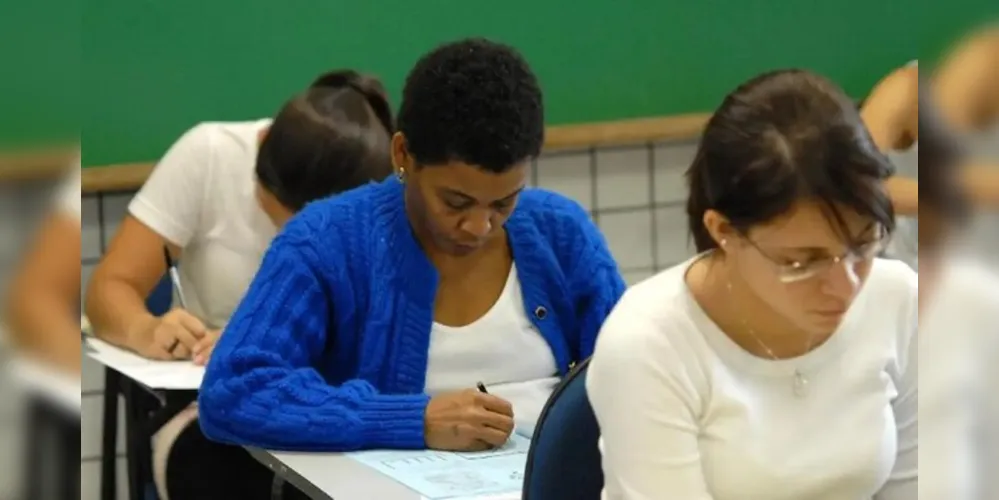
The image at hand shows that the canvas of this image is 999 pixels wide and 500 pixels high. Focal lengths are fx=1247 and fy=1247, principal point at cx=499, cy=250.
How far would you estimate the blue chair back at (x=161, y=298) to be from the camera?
2.18 m

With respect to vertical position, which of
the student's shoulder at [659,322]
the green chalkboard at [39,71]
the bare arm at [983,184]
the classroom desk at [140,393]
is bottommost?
the classroom desk at [140,393]

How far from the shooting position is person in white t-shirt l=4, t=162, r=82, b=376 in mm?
389

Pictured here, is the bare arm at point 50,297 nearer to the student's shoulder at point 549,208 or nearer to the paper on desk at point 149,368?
the student's shoulder at point 549,208

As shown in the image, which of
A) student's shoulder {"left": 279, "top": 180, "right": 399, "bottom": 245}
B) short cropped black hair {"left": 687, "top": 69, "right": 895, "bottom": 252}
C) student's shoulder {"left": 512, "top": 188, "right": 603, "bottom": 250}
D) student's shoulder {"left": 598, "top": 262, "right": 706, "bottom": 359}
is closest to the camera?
short cropped black hair {"left": 687, "top": 69, "right": 895, "bottom": 252}

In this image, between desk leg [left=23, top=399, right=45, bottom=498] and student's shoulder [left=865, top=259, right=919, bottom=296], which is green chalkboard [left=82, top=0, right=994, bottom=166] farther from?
desk leg [left=23, top=399, right=45, bottom=498]

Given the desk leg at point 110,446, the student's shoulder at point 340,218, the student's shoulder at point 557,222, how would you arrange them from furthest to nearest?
the desk leg at point 110,446 → the student's shoulder at point 557,222 → the student's shoulder at point 340,218

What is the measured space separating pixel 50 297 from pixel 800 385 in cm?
78

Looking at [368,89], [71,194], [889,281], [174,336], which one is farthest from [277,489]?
[71,194]

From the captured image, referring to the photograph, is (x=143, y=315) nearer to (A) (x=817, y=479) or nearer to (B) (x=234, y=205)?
(B) (x=234, y=205)

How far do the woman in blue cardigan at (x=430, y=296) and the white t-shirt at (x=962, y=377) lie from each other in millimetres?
1003

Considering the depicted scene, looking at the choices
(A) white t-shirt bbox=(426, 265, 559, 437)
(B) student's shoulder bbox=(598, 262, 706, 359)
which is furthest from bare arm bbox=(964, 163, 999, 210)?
(A) white t-shirt bbox=(426, 265, 559, 437)

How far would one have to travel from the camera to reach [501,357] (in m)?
1.55

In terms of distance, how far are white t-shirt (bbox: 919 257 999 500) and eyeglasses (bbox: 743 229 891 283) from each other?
0.56m

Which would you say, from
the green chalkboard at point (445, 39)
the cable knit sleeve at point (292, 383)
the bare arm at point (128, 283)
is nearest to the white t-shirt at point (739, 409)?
the cable knit sleeve at point (292, 383)
